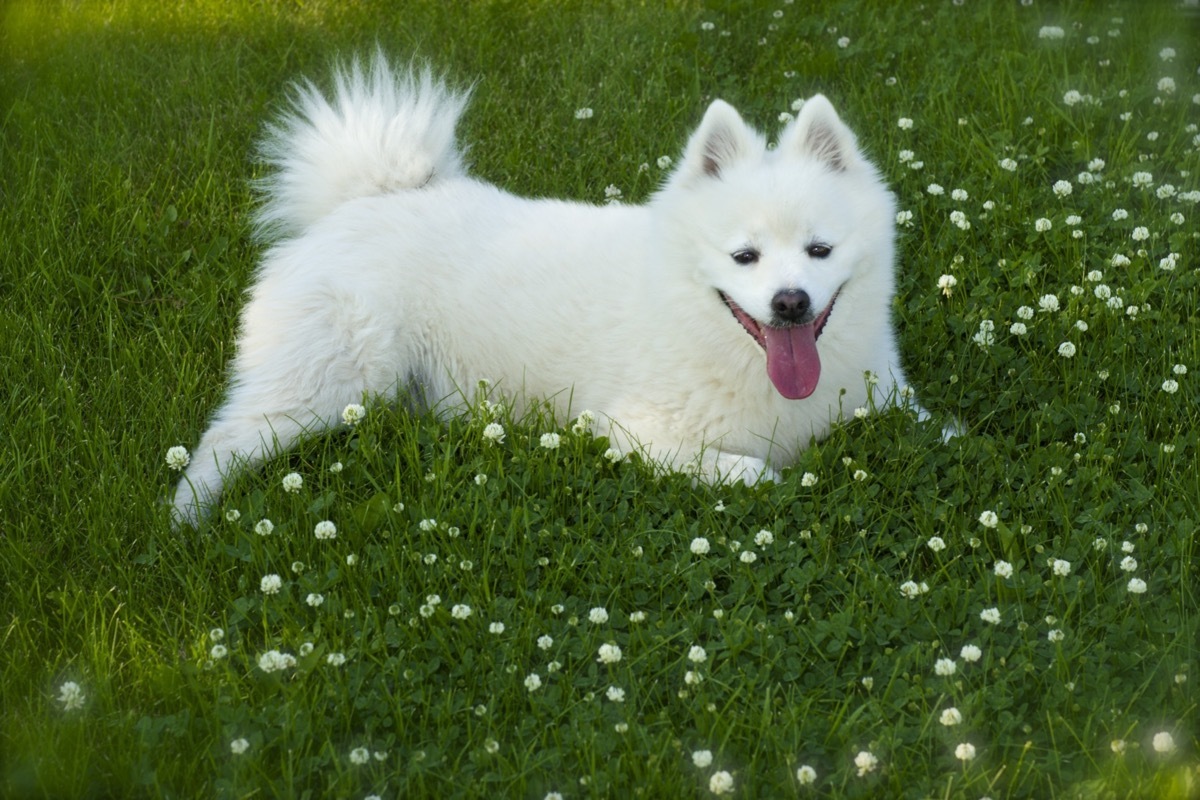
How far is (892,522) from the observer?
349cm

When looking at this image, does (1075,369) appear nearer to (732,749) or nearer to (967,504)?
(967,504)

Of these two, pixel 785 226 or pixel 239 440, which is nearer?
pixel 785 226

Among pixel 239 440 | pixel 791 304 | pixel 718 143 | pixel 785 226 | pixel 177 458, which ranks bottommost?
pixel 239 440

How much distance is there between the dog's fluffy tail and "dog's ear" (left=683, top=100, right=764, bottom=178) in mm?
1061

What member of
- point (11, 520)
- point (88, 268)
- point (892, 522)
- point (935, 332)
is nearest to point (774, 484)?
point (892, 522)

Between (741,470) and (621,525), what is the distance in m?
0.41

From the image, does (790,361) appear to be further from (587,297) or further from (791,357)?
(587,297)

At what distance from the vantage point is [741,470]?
11.9ft

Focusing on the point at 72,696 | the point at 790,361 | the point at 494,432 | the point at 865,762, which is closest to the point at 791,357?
the point at 790,361

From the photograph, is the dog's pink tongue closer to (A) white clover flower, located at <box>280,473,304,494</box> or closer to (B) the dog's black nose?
(B) the dog's black nose

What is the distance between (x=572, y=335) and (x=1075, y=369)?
1.61 meters

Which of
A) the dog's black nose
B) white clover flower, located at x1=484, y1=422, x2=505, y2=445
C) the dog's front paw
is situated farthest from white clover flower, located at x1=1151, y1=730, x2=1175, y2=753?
white clover flower, located at x1=484, y1=422, x2=505, y2=445

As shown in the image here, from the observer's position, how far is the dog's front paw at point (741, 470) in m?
3.60

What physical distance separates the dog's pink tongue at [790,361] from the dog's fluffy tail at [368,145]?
149 cm
